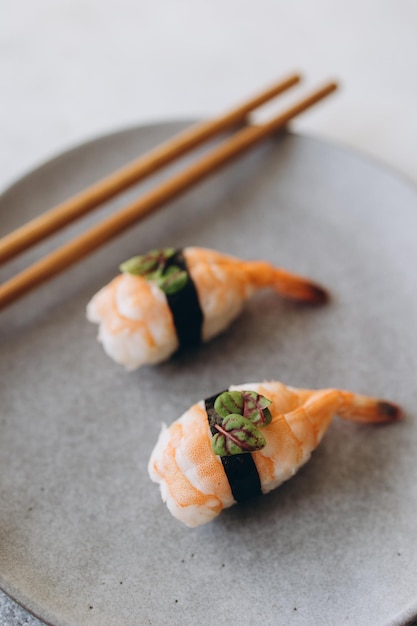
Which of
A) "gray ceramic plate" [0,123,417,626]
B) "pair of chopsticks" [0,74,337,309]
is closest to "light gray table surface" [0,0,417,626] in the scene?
"pair of chopsticks" [0,74,337,309]

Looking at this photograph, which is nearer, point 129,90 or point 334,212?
point 334,212

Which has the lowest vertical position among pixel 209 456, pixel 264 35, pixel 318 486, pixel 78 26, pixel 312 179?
pixel 318 486

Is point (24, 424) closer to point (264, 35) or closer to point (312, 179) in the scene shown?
point (312, 179)

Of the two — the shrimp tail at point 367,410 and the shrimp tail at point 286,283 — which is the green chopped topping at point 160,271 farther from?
the shrimp tail at point 367,410

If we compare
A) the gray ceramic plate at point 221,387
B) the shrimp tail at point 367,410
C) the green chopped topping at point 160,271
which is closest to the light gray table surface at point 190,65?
the gray ceramic plate at point 221,387

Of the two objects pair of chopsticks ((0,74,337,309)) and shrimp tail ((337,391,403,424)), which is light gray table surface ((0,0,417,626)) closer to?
pair of chopsticks ((0,74,337,309))

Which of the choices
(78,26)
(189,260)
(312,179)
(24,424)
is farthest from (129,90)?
(24,424)

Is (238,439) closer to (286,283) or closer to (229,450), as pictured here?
(229,450)

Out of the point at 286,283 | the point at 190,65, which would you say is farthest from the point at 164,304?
→ the point at 190,65
